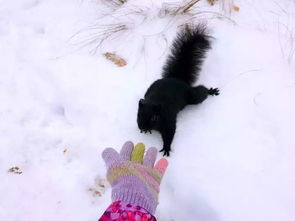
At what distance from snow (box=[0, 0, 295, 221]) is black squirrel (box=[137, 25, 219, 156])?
0.10m

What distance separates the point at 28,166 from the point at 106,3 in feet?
5.46

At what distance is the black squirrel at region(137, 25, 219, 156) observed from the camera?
2443 mm

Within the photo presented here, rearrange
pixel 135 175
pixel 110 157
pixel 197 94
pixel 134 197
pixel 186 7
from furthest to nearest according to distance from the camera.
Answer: pixel 186 7 < pixel 197 94 < pixel 110 157 < pixel 135 175 < pixel 134 197

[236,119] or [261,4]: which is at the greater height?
[261,4]

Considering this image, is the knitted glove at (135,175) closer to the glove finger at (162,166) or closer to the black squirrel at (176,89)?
the glove finger at (162,166)

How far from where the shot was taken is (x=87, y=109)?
2.75m

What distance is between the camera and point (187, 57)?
286cm

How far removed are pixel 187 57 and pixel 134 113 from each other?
0.59 m

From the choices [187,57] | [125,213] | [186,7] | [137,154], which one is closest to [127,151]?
→ [137,154]

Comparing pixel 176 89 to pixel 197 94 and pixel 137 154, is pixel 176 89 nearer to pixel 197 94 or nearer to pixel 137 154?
pixel 197 94

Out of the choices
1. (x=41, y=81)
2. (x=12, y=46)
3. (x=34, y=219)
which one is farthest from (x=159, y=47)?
(x=34, y=219)

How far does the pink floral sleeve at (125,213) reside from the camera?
172 centimetres

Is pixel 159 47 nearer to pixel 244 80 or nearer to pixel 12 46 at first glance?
pixel 244 80

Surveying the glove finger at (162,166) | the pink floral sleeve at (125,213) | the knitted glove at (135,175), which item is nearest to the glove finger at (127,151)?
the knitted glove at (135,175)
